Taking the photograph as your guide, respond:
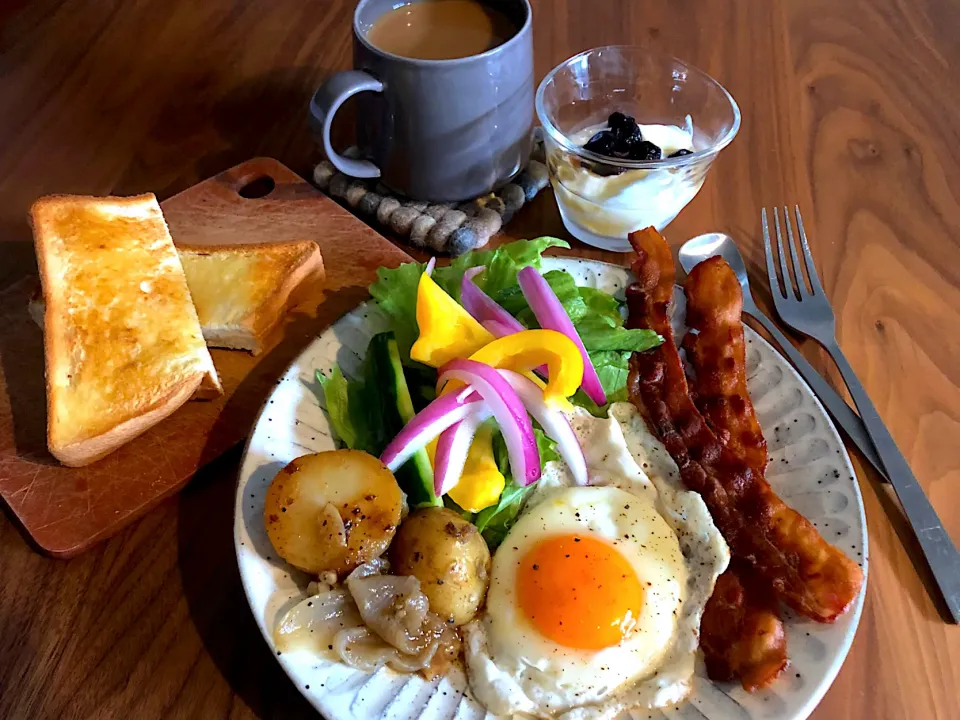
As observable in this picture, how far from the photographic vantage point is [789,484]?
1.75 metres

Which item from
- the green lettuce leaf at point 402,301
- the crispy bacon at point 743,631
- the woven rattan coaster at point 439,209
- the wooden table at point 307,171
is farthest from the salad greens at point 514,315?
the crispy bacon at point 743,631

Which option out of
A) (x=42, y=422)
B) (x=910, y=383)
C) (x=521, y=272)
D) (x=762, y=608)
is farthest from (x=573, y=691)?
(x=42, y=422)

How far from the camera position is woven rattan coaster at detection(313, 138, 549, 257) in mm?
2357

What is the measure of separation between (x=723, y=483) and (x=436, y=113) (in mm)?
1301

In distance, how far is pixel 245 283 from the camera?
2184mm

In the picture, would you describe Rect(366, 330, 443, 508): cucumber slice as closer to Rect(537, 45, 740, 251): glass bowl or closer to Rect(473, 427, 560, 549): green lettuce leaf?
Rect(473, 427, 560, 549): green lettuce leaf

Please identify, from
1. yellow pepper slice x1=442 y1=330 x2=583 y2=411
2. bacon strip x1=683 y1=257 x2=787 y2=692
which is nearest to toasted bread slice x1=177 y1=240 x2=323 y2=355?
yellow pepper slice x1=442 y1=330 x2=583 y2=411

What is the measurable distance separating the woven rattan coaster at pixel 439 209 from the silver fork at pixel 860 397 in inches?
31.7

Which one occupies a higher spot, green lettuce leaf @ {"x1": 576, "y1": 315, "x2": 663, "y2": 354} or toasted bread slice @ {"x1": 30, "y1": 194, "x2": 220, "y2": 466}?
green lettuce leaf @ {"x1": 576, "y1": 315, "x2": 663, "y2": 354}

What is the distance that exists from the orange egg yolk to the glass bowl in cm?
106

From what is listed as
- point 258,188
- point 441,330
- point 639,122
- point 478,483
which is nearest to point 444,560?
point 478,483

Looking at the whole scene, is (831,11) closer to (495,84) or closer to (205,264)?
(495,84)

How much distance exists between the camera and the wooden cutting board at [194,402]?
179 cm

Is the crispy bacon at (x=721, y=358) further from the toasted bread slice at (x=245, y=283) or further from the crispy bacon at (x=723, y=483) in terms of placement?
Answer: the toasted bread slice at (x=245, y=283)
